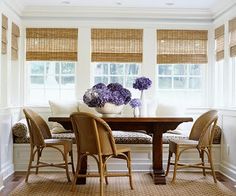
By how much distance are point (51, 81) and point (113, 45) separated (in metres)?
1.19

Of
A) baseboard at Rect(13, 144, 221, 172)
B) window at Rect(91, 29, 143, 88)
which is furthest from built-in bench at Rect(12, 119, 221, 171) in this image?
window at Rect(91, 29, 143, 88)

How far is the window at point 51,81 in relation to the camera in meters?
6.32

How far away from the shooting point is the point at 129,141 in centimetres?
540

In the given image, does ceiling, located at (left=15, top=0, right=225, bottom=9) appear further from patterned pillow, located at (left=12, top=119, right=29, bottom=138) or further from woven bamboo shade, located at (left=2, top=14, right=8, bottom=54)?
patterned pillow, located at (left=12, top=119, right=29, bottom=138)

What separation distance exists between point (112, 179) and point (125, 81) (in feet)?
6.49

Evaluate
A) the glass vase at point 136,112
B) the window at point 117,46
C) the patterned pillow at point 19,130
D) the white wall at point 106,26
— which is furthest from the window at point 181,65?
the patterned pillow at point 19,130

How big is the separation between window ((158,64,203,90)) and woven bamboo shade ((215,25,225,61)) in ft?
1.64

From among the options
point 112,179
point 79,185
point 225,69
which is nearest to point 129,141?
point 112,179

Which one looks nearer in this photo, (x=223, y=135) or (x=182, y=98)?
(x=223, y=135)

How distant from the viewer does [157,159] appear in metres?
4.80

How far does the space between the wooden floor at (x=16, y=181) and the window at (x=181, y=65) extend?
4.99ft

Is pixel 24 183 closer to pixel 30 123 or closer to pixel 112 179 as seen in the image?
pixel 30 123

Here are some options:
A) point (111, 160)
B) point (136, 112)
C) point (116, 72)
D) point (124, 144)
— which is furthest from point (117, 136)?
A: point (116, 72)

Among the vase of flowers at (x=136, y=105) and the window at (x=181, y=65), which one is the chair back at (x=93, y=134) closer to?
the vase of flowers at (x=136, y=105)
